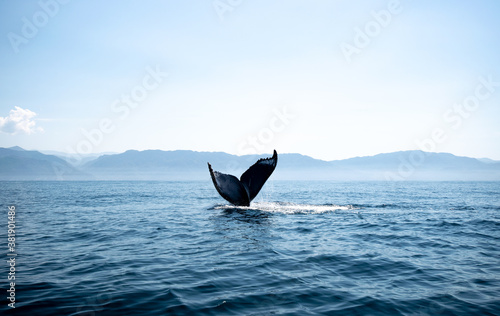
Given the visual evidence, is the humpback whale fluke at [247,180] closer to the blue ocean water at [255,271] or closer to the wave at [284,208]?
the wave at [284,208]

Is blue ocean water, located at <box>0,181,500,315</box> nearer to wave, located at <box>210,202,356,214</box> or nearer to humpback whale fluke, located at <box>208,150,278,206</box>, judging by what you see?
humpback whale fluke, located at <box>208,150,278,206</box>

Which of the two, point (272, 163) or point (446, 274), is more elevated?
point (272, 163)

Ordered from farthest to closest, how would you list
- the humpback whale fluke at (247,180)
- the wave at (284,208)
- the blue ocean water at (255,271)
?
the wave at (284,208) → the humpback whale fluke at (247,180) → the blue ocean water at (255,271)

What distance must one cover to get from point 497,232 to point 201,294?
11.5m

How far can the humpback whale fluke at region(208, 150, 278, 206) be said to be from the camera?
50.3ft

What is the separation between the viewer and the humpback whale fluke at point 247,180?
15320 millimetres

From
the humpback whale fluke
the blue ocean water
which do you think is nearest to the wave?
the humpback whale fluke

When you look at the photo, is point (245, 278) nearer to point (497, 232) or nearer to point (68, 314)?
point (68, 314)

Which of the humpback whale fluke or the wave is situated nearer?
the humpback whale fluke

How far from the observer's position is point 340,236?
1073 cm

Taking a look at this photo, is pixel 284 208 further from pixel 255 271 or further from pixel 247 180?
pixel 255 271

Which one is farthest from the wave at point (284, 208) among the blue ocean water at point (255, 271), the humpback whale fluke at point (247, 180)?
the blue ocean water at point (255, 271)

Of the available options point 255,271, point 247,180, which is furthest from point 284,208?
point 255,271

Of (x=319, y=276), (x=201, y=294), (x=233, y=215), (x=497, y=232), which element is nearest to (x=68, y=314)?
(x=201, y=294)
